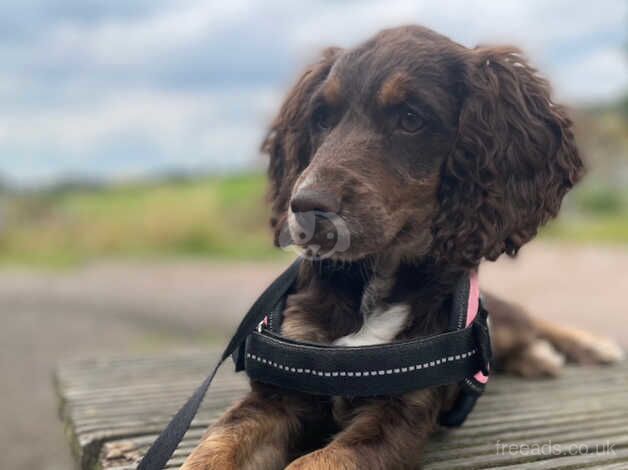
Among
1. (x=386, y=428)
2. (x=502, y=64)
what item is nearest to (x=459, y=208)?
(x=502, y=64)

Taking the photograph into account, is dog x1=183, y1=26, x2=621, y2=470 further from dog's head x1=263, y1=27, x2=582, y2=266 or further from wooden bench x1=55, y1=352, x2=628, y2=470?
wooden bench x1=55, y1=352, x2=628, y2=470

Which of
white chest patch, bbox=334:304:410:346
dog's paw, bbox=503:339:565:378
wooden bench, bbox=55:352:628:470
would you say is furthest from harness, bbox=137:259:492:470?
dog's paw, bbox=503:339:565:378

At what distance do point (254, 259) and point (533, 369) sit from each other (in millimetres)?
10711

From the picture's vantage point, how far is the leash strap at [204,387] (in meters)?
2.24

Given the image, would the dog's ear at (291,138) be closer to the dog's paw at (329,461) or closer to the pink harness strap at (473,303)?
the pink harness strap at (473,303)

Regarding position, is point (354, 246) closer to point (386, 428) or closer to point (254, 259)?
point (386, 428)

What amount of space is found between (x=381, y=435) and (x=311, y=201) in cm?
73

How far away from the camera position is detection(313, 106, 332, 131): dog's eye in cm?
270

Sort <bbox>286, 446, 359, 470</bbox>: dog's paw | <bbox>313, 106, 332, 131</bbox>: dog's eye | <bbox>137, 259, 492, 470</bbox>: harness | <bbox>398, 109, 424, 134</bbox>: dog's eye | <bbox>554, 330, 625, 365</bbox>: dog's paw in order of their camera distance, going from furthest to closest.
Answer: <bbox>554, 330, 625, 365</bbox>: dog's paw → <bbox>313, 106, 332, 131</bbox>: dog's eye → <bbox>398, 109, 424, 134</bbox>: dog's eye → <bbox>137, 259, 492, 470</bbox>: harness → <bbox>286, 446, 359, 470</bbox>: dog's paw

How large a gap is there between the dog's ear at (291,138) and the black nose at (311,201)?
626mm

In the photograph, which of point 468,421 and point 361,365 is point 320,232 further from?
point 468,421

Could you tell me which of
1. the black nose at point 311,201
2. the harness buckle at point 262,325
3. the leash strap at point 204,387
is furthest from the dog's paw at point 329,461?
the black nose at point 311,201

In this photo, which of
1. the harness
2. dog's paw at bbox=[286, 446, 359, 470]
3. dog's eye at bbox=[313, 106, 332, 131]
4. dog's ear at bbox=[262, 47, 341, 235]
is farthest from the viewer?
dog's ear at bbox=[262, 47, 341, 235]

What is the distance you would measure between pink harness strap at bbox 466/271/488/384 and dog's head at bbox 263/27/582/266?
101 mm
